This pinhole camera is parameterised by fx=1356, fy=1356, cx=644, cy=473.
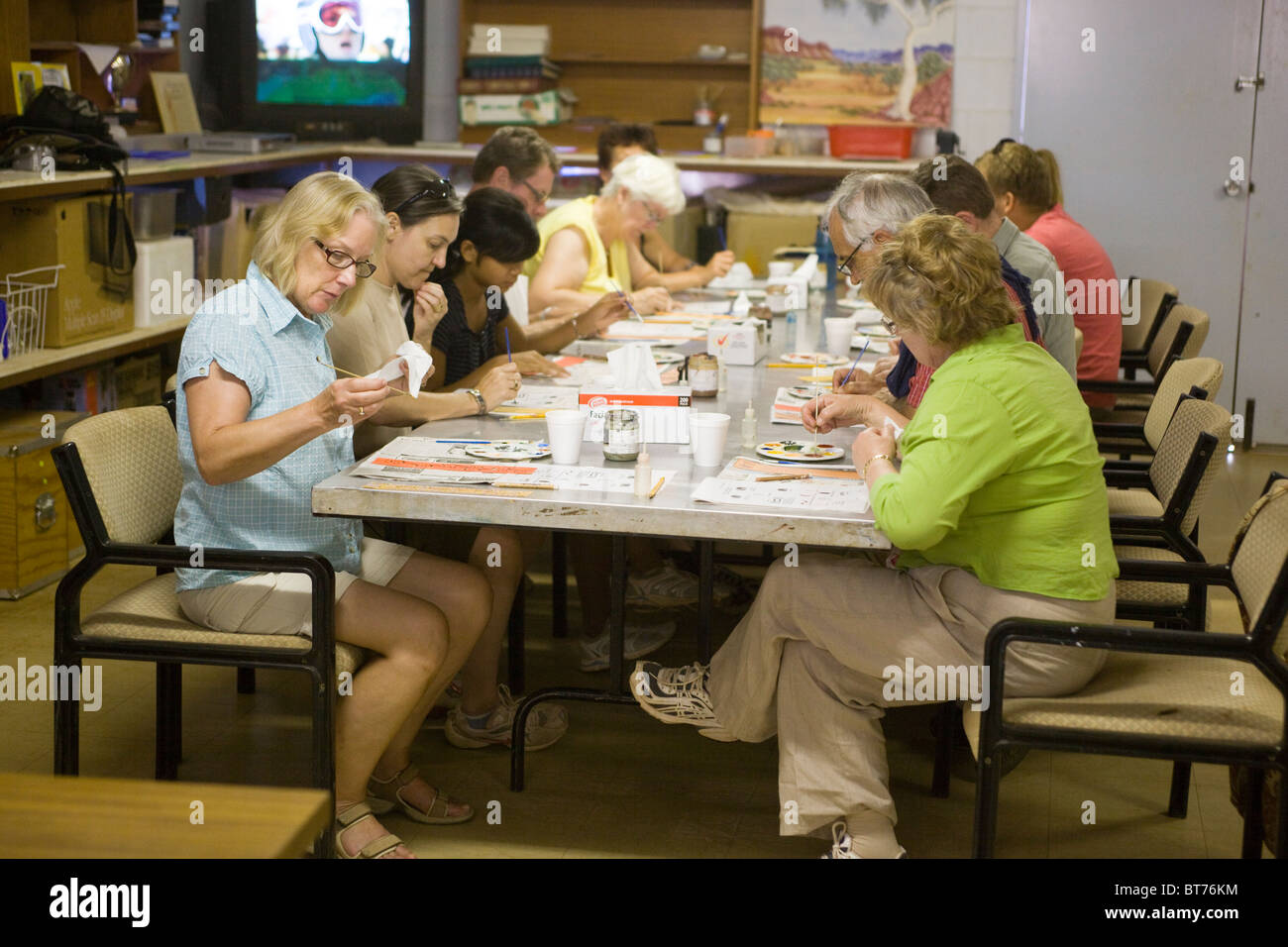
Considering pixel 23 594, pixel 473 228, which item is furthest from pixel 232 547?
pixel 23 594

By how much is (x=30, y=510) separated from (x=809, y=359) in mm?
2362

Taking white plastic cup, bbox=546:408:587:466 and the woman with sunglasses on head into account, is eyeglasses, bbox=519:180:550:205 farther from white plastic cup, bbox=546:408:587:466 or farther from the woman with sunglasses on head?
white plastic cup, bbox=546:408:587:466

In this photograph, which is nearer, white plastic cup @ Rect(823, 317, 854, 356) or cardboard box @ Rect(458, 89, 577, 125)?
white plastic cup @ Rect(823, 317, 854, 356)

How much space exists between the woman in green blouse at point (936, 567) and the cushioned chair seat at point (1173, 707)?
6 centimetres

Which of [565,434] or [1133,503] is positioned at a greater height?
[565,434]

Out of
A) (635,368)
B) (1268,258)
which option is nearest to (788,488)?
(635,368)

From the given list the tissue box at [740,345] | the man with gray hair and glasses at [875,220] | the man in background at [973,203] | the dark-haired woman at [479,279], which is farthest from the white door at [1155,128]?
the dark-haired woman at [479,279]

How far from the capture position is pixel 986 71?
6.85 metres

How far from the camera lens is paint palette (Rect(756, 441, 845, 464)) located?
8.76 ft

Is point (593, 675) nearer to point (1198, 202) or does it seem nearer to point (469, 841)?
point (469, 841)

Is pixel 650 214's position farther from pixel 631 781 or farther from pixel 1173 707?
pixel 1173 707

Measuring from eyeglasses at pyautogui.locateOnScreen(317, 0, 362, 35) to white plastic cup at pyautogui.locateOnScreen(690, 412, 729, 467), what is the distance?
17.3ft

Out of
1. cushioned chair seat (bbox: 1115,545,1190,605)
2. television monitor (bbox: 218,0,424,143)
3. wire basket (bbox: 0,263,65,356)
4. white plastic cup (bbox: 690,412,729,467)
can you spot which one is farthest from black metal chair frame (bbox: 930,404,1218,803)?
television monitor (bbox: 218,0,424,143)
